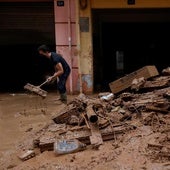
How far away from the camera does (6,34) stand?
48.5ft

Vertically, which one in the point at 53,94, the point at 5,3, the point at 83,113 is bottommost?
the point at 53,94

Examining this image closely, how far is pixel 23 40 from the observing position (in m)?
15.2

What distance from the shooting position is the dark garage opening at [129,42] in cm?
1493

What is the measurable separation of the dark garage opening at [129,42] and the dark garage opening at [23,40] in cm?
191

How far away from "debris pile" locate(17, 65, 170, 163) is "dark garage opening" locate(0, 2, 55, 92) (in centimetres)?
539

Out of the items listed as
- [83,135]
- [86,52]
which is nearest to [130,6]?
[86,52]

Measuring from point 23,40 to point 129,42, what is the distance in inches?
166

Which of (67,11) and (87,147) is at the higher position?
(67,11)

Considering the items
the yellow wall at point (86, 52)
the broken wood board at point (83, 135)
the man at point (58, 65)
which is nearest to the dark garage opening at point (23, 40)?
the yellow wall at point (86, 52)

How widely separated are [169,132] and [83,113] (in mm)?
1909

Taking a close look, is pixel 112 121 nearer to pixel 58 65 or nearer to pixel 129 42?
pixel 58 65

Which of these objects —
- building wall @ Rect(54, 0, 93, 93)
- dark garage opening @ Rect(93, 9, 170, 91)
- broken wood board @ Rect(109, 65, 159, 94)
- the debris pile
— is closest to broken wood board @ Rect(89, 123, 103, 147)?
the debris pile

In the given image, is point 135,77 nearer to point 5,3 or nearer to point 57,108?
point 57,108

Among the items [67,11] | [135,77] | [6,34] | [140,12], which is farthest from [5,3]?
[135,77]
